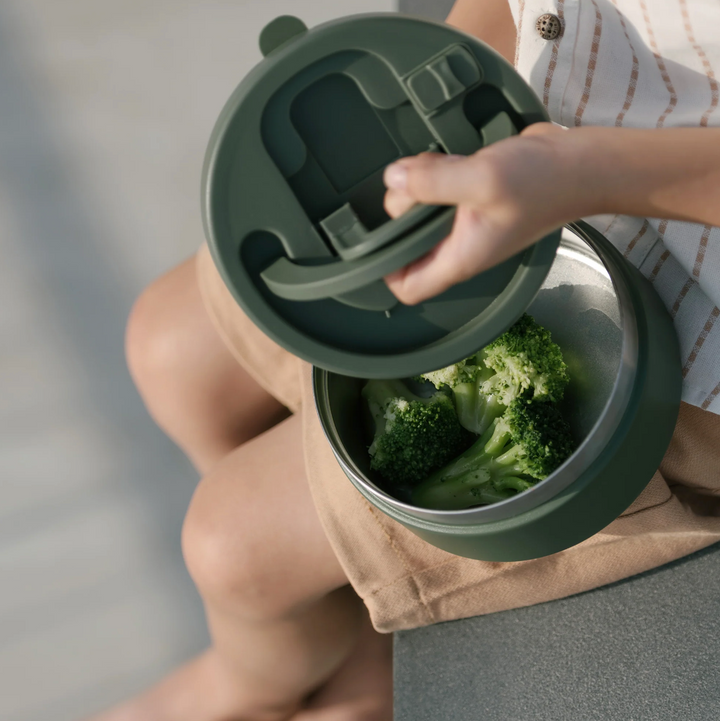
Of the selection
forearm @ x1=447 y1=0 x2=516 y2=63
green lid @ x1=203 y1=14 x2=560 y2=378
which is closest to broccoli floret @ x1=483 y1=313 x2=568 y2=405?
green lid @ x1=203 y1=14 x2=560 y2=378

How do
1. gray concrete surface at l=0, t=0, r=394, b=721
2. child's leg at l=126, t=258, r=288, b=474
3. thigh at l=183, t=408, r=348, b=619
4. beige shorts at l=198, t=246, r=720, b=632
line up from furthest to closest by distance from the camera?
gray concrete surface at l=0, t=0, r=394, b=721 < child's leg at l=126, t=258, r=288, b=474 < thigh at l=183, t=408, r=348, b=619 < beige shorts at l=198, t=246, r=720, b=632

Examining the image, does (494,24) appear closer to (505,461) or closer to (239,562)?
(505,461)

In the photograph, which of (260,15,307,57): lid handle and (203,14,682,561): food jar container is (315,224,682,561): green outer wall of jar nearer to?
(203,14,682,561): food jar container

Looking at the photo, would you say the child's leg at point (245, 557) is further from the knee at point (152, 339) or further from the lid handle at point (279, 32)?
the lid handle at point (279, 32)

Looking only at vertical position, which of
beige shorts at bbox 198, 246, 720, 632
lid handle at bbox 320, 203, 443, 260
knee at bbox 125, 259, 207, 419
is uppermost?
lid handle at bbox 320, 203, 443, 260

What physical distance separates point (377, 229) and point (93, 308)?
1157 mm

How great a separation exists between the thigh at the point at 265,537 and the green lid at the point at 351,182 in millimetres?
326

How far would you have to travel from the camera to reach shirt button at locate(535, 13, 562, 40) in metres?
0.60

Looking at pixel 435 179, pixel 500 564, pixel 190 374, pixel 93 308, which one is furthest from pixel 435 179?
pixel 93 308

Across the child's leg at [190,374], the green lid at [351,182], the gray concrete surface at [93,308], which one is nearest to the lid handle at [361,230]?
the green lid at [351,182]

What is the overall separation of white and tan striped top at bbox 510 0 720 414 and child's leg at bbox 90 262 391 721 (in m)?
0.43

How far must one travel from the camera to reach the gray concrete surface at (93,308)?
4.34 feet

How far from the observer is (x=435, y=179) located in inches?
15.4

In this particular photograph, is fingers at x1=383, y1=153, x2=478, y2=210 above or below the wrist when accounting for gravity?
above
